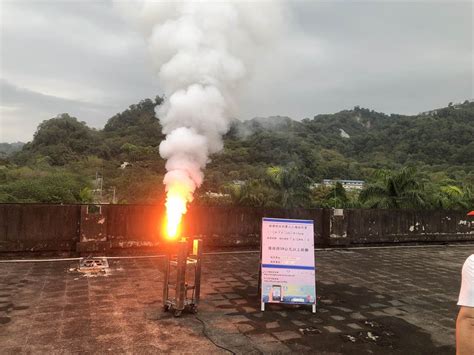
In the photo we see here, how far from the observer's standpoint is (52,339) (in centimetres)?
551

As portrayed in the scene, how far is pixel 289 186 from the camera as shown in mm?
26297

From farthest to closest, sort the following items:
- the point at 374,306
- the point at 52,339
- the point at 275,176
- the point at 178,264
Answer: the point at 275,176
the point at 374,306
the point at 178,264
the point at 52,339

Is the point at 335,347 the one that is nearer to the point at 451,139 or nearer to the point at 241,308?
the point at 241,308

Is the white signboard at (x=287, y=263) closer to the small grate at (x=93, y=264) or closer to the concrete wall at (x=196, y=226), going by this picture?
the small grate at (x=93, y=264)

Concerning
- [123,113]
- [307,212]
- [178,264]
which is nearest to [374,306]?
[178,264]

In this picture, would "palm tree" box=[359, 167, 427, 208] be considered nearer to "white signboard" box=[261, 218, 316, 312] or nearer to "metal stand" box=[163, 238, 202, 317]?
"white signboard" box=[261, 218, 316, 312]

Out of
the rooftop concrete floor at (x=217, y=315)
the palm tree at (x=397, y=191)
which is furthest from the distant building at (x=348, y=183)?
the rooftop concrete floor at (x=217, y=315)

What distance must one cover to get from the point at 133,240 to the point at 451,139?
62536 millimetres

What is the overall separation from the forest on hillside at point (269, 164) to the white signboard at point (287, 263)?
3770 millimetres

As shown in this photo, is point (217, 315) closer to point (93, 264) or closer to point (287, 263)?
point (287, 263)

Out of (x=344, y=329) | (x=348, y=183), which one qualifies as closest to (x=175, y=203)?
(x=344, y=329)

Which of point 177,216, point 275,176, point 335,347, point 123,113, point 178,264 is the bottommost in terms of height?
point 335,347

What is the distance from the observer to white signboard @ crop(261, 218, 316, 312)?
24.2 ft

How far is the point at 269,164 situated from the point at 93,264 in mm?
19913
